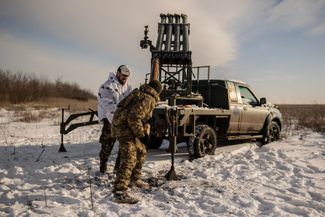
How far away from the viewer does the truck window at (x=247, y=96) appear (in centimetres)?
900

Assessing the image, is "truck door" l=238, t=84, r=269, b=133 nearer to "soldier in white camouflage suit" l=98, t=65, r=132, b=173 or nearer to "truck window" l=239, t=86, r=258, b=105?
"truck window" l=239, t=86, r=258, b=105

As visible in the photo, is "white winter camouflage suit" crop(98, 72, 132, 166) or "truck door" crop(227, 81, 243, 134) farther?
"truck door" crop(227, 81, 243, 134)

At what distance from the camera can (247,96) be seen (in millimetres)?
9203

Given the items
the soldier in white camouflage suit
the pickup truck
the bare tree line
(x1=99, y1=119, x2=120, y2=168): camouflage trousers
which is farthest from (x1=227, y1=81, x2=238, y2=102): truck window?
the bare tree line

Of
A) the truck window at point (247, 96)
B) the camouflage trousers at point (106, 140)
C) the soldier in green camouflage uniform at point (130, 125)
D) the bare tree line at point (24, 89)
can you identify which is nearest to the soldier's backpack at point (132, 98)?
the soldier in green camouflage uniform at point (130, 125)

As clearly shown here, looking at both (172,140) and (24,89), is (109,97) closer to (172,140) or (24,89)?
(172,140)

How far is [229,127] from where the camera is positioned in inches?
331

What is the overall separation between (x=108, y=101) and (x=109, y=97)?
7 centimetres

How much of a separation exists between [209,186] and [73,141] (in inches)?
235

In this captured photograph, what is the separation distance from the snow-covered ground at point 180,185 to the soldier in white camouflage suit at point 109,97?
0.54 metres

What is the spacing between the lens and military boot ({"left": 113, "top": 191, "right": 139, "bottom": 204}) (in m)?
4.32

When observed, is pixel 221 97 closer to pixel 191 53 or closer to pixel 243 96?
pixel 243 96

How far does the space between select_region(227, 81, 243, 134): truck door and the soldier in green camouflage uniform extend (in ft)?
13.1

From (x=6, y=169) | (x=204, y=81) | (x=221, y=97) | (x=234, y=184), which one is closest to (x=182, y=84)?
(x=204, y=81)
